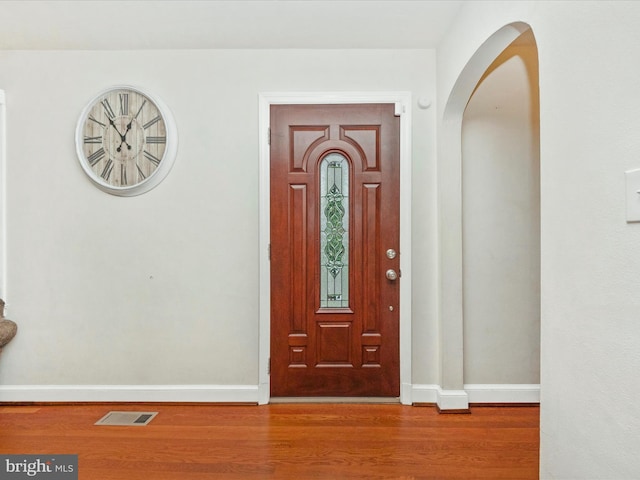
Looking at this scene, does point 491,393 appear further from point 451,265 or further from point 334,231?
point 334,231

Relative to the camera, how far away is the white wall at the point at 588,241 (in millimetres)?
974

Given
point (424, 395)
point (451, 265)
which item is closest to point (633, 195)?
point (451, 265)

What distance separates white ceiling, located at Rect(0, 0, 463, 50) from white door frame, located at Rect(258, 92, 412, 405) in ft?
1.09

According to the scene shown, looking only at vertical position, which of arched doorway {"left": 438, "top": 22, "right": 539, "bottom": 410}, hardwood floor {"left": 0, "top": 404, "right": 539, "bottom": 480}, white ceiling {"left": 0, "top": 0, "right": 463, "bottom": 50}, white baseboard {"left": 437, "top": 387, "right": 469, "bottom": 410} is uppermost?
white ceiling {"left": 0, "top": 0, "right": 463, "bottom": 50}

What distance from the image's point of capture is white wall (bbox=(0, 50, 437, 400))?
2.68 m

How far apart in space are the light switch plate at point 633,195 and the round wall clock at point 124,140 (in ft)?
8.10

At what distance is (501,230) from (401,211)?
2.25 feet

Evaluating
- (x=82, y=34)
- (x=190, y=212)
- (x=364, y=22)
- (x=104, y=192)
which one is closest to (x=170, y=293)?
(x=190, y=212)

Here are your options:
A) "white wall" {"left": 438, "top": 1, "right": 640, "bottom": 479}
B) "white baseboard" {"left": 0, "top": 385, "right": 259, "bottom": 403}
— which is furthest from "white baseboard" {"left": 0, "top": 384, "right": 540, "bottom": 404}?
"white wall" {"left": 438, "top": 1, "right": 640, "bottom": 479}

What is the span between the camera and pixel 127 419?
2436 mm

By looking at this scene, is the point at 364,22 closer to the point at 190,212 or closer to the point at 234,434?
the point at 190,212

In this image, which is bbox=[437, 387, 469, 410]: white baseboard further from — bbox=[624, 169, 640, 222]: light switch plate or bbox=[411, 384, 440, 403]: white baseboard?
bbox=[624, 169, 640, 222]: light switch plate

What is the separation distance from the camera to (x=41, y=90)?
268cm

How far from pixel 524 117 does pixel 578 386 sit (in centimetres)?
203
